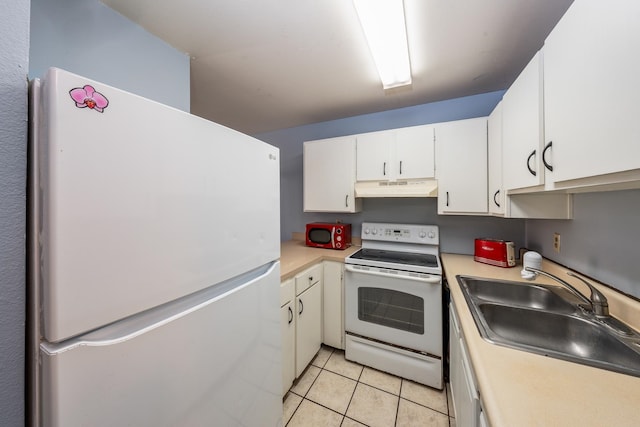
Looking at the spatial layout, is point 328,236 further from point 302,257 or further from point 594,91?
point 594,91

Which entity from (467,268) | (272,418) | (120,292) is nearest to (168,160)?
(120,292)

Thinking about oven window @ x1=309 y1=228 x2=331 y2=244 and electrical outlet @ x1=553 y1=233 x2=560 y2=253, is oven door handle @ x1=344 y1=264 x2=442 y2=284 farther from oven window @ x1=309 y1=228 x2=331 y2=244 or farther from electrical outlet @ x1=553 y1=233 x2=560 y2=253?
electrical outlet @ x1=553 y1=233 x2=560 y2=253

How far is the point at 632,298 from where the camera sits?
0.94m

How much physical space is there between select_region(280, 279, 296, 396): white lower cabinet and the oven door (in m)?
0.52

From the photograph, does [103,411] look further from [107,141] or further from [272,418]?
[272,418]

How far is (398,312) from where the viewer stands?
1786mm

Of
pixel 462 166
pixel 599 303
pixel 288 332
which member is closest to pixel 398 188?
pixel 462 166

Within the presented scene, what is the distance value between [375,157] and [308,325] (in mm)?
1557

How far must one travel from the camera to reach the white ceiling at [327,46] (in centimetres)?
112

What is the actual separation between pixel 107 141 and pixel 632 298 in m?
1.90

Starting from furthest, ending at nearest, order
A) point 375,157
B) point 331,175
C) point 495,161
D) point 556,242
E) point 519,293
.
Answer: point 331,175 < point 375,157 < point 495,161 < point 556,242 < point 519,293

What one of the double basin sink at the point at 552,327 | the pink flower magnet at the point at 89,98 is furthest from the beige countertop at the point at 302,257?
the pink flower magnet at the point at 89,98

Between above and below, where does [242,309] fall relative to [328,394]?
above

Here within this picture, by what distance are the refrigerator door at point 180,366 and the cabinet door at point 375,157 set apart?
1.39 metres
